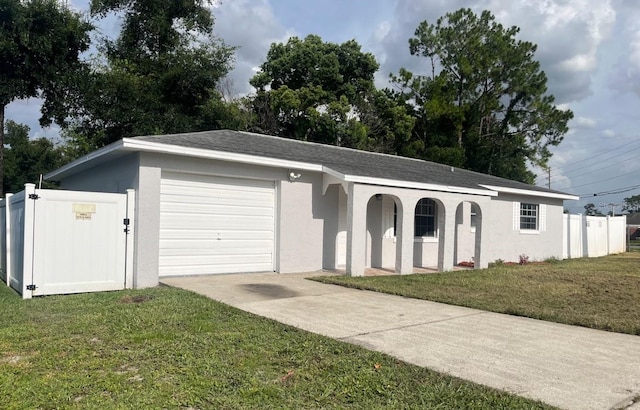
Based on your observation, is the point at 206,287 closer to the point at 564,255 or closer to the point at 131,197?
the point at 131,197

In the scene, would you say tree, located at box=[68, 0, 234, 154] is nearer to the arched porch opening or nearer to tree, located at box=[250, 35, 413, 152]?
tree, located at box=[250, 35, 413, 152]

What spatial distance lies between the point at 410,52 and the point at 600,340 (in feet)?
116

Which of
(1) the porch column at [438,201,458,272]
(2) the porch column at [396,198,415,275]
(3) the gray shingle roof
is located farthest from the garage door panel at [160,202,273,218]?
(1) the porch column at [438,201,458,272]

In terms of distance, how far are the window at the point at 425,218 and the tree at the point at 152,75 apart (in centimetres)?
1456

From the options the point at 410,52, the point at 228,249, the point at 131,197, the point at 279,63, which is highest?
the point at 410,52

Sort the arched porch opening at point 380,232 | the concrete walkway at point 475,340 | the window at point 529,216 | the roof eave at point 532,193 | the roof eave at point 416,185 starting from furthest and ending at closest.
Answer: the window at point 529,216, the roof eave at point 532,193, the arched porch opening at point 380,232, the roof eave at point 416,185, the concrete walkway at point 475,340

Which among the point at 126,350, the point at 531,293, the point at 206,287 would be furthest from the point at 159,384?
the point at 531,293

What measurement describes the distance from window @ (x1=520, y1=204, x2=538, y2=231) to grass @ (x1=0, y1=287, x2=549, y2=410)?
1390 cm

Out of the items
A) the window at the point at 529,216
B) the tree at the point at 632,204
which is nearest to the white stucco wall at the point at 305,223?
the window at the point at 529,216

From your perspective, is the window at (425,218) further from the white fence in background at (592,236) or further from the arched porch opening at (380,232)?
the white fence in background at (592,236)

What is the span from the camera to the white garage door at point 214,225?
34.3 feet

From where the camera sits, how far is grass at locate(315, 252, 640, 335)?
7.59 metres

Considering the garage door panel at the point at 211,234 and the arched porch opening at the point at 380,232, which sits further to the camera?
the arched porch opening at the point at 380,232

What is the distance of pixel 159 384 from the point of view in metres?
4.27
